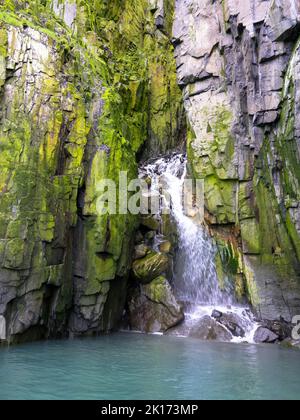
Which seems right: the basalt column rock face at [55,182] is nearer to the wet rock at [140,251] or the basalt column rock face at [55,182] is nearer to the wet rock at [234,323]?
the wet rock at [140,251]

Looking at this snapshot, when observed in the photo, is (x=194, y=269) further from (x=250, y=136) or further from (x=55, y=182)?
(x=55, y=182)

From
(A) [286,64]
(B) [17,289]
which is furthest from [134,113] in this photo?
(B) [17,289]

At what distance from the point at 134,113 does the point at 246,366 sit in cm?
1988

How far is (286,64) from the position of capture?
17.4 meters

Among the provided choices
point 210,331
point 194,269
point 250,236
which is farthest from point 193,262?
point 210,331

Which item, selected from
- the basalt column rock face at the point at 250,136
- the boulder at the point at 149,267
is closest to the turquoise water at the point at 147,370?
the boulder at the point at 149,267

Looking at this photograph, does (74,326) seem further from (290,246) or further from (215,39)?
(215,39)

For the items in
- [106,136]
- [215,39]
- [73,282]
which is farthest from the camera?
[215,39]

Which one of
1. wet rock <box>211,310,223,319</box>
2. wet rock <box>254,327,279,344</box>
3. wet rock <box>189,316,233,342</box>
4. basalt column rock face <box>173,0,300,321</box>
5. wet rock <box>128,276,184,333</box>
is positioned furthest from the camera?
wet rock <box>128,276,184,333</box>

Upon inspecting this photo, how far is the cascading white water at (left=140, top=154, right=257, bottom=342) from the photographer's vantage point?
18.6 meters

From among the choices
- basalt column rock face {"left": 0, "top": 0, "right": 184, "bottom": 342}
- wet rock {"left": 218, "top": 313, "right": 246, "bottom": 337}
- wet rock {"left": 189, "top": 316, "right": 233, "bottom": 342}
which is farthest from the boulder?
wet rock {"left": 218, "top": 313, "right": 246, "bottom": 337}

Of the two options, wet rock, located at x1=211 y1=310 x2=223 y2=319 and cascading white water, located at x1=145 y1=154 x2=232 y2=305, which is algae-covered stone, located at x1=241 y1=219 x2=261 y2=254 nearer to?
cascading white water, located at x1=145 y1=154 x2=232 y2=305

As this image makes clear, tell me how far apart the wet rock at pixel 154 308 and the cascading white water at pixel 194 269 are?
2.73ft

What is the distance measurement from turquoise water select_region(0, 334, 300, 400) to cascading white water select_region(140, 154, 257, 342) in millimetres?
3163
